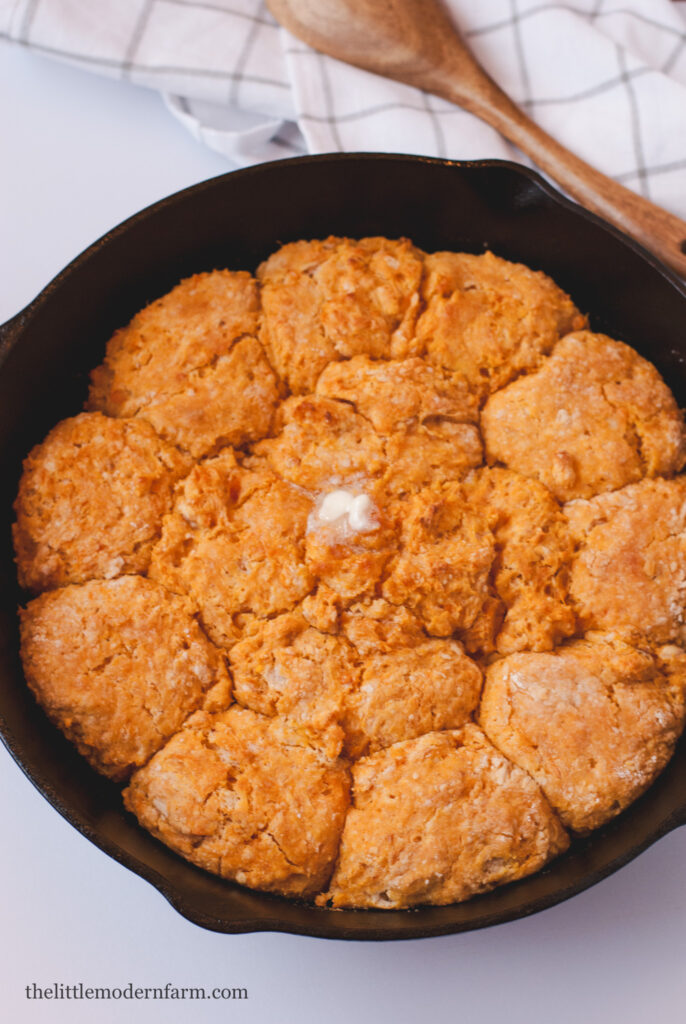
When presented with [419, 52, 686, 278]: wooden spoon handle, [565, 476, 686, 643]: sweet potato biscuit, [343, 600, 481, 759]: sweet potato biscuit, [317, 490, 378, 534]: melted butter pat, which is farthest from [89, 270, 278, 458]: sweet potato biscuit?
[419, 52, 686, 278]: wooden spoon handle

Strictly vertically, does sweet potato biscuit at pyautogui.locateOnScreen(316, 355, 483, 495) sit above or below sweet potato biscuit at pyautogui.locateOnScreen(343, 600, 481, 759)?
above

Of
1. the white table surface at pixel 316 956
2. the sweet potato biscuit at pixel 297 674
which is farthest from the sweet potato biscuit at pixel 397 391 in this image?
the white table surface at pixel 316 956

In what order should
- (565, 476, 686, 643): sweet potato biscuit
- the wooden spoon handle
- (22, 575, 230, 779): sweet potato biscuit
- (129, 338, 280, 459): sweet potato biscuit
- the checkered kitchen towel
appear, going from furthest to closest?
the checkered kitchen towel
the wooden spoon handle
(129, 338, 280, 459): sweet potato biscuit
(565, 476, 686, 643): sweet potato biscuit
(22, 575, 230, 779): sweet potato biscuit

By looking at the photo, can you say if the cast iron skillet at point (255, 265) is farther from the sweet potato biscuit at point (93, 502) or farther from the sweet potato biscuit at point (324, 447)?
the sweet potato biscuit at point (324, 447)

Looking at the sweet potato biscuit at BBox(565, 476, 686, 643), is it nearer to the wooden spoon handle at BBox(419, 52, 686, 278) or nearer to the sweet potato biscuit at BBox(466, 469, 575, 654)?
the sweet potato biscuit at BBox(466, 469, 575, 654)

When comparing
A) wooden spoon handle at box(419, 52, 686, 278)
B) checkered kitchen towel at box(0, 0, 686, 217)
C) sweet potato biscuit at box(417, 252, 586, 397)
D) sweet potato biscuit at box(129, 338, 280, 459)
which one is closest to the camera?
sweet potato biscuit at box(129, 338, 280, 459)

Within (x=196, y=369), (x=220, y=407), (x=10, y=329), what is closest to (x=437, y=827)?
(x=220, y=407)
